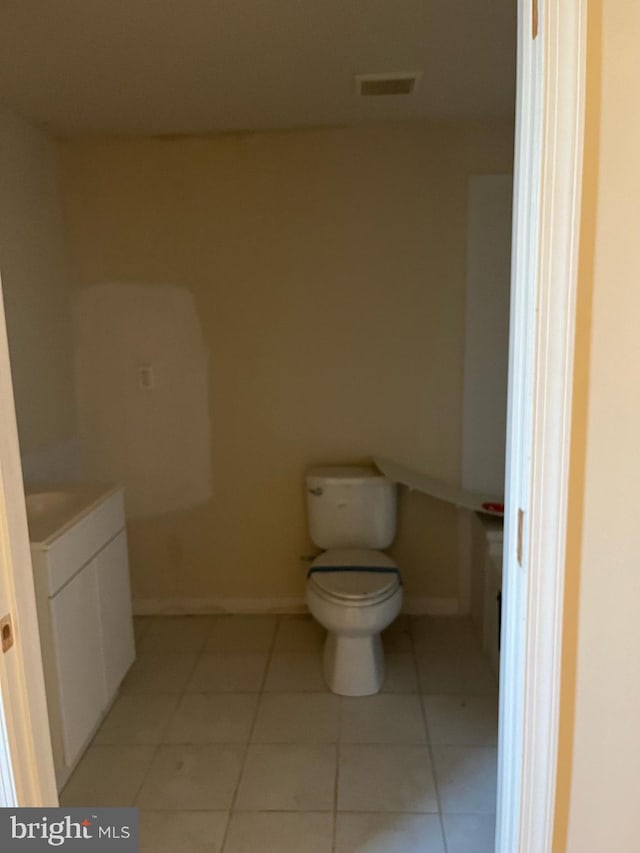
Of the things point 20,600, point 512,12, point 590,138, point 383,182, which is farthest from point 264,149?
point 20,600

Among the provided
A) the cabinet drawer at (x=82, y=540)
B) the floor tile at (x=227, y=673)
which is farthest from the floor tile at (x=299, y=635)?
the cabinet drawer at (x=82, y=540)

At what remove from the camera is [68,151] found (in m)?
2.89

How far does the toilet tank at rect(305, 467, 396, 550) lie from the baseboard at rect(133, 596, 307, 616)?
460 millimetres

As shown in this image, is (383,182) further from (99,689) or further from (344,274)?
(99,689)

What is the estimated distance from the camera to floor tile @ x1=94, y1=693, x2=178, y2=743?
235 centimetres

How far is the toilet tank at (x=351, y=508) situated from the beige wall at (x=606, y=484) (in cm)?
171

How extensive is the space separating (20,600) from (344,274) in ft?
6.89

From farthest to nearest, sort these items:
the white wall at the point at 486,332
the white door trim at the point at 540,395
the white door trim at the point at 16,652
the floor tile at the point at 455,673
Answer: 1. the white wall at the point at 486,332
2. the floor tile at the point at 455,673
3. the white door trim at the point at 16,652
4. the white door trim at the point at 540,395

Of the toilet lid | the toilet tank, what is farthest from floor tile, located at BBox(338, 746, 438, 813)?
the toilet tank

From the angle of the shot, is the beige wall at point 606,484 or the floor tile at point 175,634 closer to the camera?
Result: the beige wall at point 606,484

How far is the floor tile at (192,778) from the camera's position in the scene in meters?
2.02

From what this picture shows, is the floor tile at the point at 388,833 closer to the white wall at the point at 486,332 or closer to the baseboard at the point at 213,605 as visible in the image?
the baseboard at the point at 213,605

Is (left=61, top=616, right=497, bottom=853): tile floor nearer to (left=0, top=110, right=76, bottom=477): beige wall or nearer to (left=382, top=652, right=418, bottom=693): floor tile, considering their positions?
(left=382, top=652, right=418, bottom=693): floor tile

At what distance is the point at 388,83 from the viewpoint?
2309 mm
